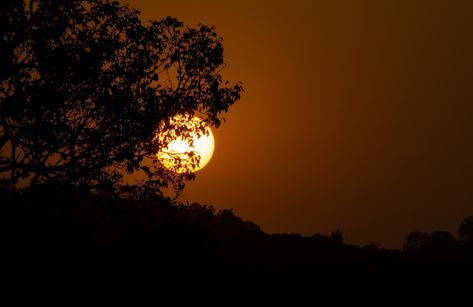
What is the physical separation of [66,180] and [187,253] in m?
5.72

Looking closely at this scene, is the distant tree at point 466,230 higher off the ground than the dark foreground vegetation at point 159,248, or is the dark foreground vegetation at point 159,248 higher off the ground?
the distant tree at point 466,230

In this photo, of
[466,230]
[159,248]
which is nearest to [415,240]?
[466,230]

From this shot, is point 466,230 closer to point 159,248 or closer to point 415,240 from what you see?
point 415,240

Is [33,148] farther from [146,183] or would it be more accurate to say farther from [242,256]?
[242,256]

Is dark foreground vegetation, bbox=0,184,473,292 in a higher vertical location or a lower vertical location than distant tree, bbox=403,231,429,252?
lower

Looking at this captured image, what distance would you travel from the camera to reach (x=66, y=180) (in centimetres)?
2022

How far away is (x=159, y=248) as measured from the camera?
22125mm

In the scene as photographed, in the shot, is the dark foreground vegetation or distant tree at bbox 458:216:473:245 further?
distant tree at bbox 458:216:473:245

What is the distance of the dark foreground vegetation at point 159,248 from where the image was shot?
21891 millimetres

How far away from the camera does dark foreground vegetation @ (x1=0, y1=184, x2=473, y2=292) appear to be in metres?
21.9

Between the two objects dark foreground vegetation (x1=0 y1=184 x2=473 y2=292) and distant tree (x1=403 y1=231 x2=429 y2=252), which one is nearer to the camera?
dark foreground vegetation (x1=0 y1=184 x2=473 y2=292)

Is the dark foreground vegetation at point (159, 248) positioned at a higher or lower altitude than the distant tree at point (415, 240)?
lower

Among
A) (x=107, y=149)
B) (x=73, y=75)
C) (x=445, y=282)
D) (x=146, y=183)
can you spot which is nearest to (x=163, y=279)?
(x=146, y=183)

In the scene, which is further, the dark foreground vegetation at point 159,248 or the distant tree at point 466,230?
the distant tree at point 466,230
